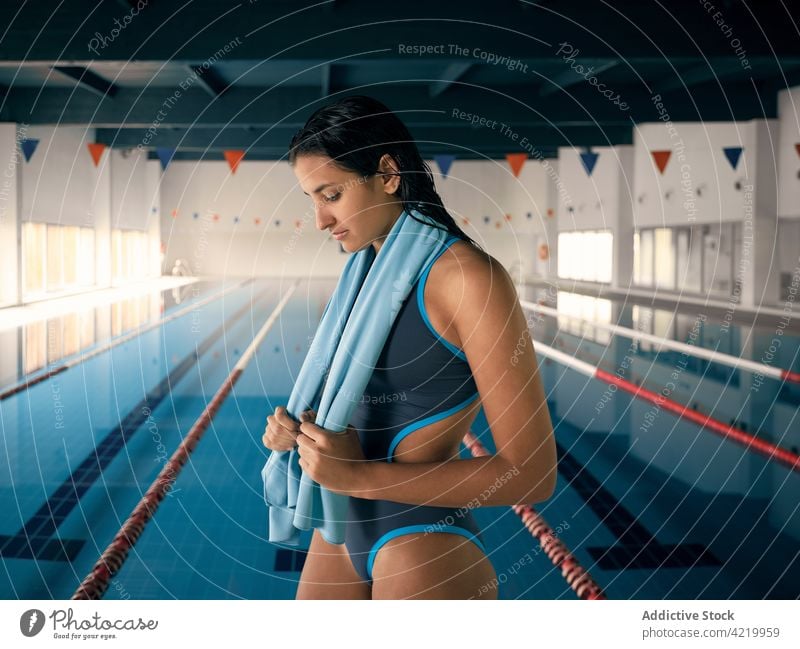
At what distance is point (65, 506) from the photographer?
405cm

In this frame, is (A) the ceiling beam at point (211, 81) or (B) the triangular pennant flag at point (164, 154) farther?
(A) the ceiling beam at point (211, 81)

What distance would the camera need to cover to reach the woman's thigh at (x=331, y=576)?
1375 millimetres

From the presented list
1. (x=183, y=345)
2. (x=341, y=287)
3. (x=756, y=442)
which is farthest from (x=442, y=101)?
(x=341, y=287)

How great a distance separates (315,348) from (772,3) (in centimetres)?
635

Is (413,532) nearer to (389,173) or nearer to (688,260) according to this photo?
(389,173)

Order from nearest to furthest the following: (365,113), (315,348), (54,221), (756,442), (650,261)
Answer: (365,113) → (315,348) → (756,442) → (54,221) → (650,261)

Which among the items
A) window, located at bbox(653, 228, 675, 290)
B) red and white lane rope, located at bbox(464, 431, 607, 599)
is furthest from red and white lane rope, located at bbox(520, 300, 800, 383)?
window, located at bbox(653, 228, 675, 290)

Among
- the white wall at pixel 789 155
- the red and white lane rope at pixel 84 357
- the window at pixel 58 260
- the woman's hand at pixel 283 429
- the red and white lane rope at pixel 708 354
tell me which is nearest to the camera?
the woman's hand at pixel 283 429

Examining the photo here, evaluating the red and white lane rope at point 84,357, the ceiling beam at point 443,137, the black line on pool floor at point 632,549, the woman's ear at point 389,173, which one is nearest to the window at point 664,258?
the ceiling beam at point 443,137

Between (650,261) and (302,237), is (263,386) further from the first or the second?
(302,237)

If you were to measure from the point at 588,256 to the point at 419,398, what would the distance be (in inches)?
876

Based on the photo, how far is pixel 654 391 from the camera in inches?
280

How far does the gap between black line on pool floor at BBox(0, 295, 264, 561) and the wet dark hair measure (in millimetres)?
2893

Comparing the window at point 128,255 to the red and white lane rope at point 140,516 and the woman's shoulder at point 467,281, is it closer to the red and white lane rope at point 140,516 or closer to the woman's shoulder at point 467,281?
the red and white lane rope at point 140,516
